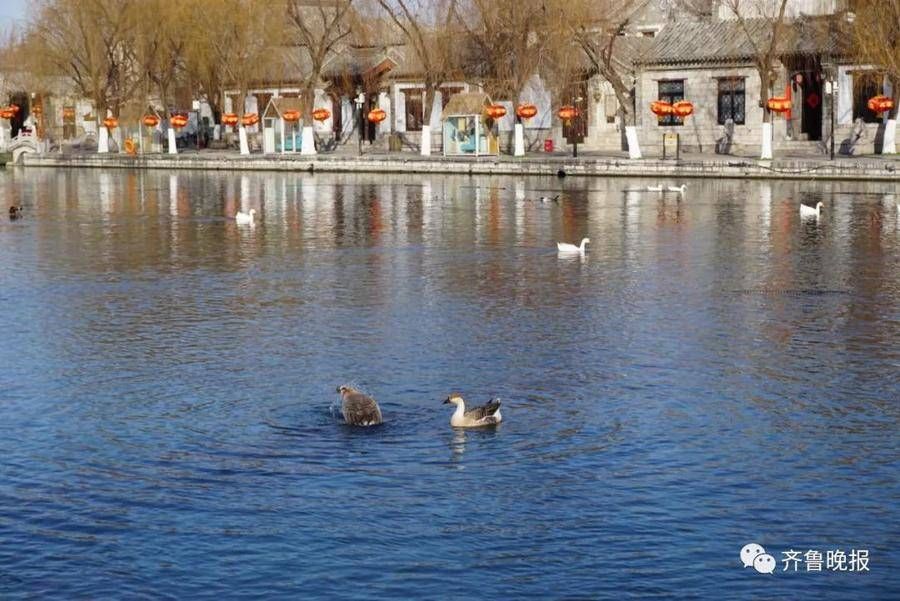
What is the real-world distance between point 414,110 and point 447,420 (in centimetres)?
5440

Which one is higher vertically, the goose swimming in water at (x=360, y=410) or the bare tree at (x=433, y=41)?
the bare tree at (x=433, y=41)

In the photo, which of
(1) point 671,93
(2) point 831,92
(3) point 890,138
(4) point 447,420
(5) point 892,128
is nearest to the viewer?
(4) point 447,420

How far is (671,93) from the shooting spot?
5906 centimetres

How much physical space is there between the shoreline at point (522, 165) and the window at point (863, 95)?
5480 millimetres

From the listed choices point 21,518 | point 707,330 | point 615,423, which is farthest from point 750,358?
point 21,518

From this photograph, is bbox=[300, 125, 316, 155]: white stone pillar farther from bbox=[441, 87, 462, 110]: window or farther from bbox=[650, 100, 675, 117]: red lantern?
bbox=[650, 100, 675, 117]: red lantern

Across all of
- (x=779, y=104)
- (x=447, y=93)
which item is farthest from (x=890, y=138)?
(x=447, y=93)

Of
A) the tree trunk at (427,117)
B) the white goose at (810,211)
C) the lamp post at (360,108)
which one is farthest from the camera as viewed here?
the lamp post at (360,108)

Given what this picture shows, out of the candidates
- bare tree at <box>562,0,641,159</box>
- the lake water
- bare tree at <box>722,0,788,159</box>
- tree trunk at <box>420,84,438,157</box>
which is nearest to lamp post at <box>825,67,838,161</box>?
bare tree at <box>722,0,788,159</box>

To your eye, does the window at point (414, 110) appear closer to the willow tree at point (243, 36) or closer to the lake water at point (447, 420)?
the willow tree at point (243, 36)

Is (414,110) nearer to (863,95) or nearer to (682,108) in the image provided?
(682,108)

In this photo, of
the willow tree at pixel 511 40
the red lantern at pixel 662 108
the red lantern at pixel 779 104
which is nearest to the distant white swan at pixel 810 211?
the red lantern at pixel 779 104

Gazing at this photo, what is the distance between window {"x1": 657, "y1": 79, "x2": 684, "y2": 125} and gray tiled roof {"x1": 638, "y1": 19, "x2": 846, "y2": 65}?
92 cm

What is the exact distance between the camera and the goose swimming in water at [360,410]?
13.9 meters
